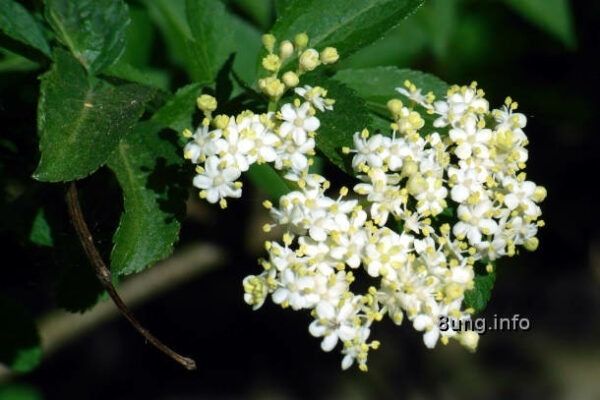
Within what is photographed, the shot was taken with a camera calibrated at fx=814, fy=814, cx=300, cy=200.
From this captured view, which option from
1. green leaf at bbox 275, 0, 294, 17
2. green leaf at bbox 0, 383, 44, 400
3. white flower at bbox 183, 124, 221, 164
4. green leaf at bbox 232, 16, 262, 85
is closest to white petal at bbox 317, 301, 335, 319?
white flower at bbox 183, 124, 221, 164

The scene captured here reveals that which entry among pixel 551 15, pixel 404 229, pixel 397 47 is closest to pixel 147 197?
pixel 404 229

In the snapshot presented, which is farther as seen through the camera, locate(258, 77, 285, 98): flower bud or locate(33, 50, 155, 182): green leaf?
locate(258, 77, 285, 98): flower bud

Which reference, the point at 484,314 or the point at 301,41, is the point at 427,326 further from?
the point at 484,314

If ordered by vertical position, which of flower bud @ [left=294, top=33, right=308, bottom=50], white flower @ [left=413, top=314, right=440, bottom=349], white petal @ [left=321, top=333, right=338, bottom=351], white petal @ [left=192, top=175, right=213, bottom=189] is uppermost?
flower bud @ [left=294, top=33, right=308, bottom=50]

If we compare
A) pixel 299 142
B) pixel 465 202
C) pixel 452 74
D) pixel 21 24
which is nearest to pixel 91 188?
pixel 21 24

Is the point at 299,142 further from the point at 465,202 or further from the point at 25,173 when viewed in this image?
the point at 25,173

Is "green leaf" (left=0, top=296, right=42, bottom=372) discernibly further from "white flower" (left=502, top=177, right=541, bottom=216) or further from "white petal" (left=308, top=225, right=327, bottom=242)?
"white flower" (left=502, top=177, right=541, bottom=216)
